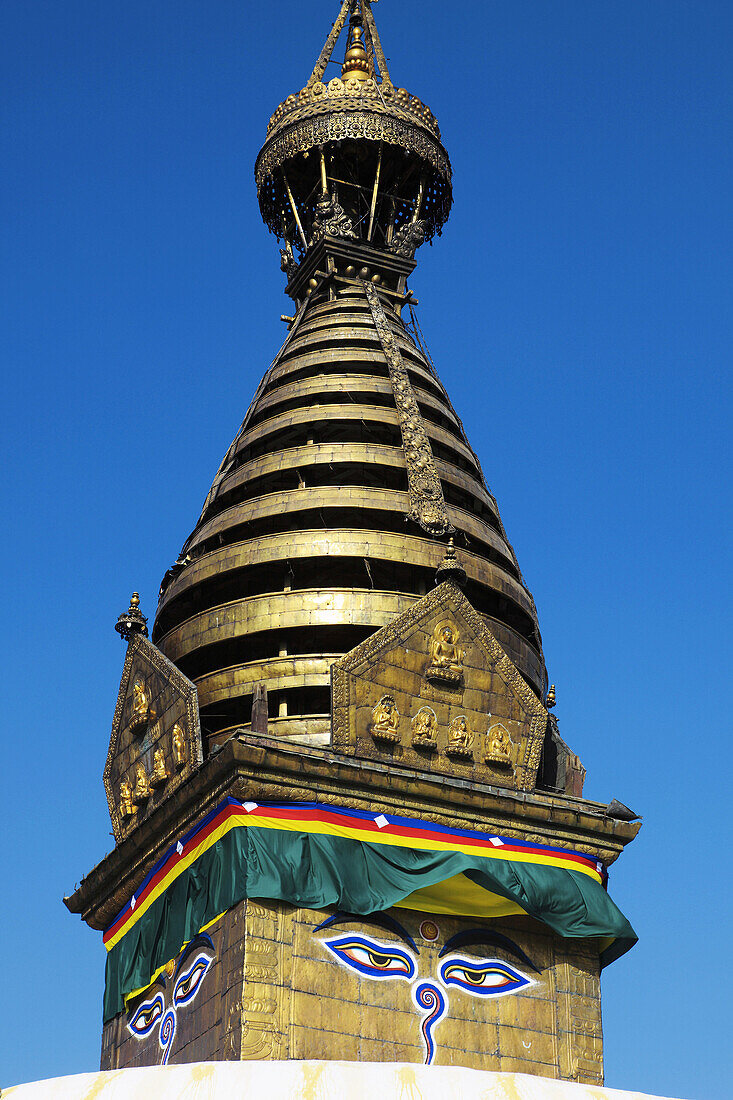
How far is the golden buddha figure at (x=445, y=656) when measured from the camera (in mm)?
28609

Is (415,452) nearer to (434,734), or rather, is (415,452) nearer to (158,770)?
(434,734)

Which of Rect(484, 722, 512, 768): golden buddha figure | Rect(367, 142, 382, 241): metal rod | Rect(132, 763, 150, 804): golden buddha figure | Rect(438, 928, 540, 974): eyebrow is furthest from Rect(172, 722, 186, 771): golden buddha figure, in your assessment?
Rect(367, 142, 382, 241): metal rod

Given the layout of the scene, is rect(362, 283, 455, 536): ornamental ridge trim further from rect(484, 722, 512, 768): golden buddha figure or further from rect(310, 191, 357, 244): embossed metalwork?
rect(484, 722, 512, 768): golden buddha figure

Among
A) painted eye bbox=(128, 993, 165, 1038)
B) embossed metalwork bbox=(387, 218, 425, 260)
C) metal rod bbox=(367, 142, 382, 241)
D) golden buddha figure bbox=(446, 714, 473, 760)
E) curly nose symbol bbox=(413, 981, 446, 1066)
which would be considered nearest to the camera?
curly nose symbol bbox=(413, 981, 446, 1066)

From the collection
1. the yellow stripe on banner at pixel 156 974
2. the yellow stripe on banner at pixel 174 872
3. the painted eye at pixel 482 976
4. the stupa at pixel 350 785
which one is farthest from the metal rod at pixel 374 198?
the painted eye at pixel 482 976

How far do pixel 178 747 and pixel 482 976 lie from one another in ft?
21.7

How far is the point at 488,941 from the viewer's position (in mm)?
27016

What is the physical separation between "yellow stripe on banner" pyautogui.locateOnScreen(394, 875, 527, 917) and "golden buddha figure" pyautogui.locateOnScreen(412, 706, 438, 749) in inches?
96.7

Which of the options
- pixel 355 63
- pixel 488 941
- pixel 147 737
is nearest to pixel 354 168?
pixel 355 63

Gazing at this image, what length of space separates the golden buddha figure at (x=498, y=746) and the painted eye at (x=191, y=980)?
19.5 feet

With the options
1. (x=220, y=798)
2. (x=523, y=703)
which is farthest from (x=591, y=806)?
(x=220, y=798)

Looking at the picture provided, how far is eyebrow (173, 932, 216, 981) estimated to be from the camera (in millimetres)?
25984

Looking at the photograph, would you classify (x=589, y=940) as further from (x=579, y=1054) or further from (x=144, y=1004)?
(x=144, y=1004)

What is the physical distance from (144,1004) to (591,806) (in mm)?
8383
